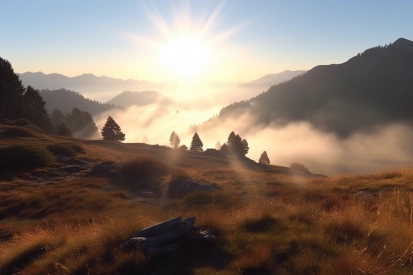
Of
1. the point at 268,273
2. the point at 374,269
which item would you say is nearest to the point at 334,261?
the point at 374,269

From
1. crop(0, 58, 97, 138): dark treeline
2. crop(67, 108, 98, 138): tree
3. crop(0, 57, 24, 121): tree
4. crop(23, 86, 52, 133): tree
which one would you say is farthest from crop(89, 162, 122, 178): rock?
crop(67, 108, 98, 138): tree

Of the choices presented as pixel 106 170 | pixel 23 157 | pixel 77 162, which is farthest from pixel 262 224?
pixel 77 162

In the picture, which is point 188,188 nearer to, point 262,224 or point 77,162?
point 262,224

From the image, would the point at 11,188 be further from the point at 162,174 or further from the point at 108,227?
the point at 108,227

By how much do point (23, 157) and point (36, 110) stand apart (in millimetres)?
61649

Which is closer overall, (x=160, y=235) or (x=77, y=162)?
(x=160, y=235)

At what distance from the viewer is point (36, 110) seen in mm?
79125

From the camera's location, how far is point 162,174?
85.3 feet

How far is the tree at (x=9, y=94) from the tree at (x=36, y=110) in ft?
12.3

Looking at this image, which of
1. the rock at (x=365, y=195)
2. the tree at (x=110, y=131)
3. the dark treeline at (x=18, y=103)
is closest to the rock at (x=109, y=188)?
the rock at (x=365, y=195)

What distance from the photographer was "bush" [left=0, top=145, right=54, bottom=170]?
2616 centimetres

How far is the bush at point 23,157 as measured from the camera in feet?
85.8

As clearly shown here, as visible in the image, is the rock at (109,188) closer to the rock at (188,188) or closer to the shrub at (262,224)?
the rock at (188,188)

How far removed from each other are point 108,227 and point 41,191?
621 inches
